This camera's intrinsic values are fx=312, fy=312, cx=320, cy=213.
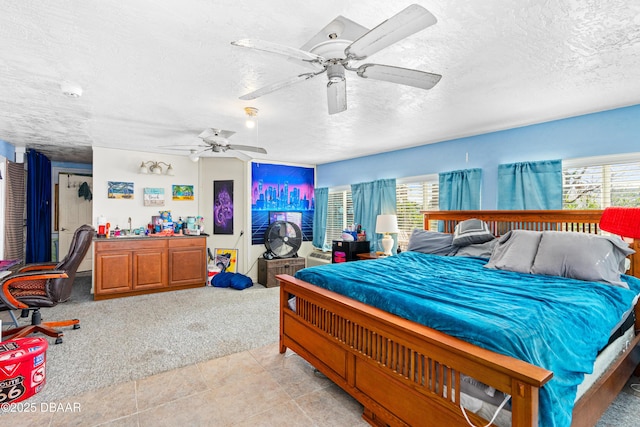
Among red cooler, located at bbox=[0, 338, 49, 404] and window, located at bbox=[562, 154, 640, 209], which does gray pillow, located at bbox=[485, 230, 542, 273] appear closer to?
window, located at bbox=[562, 154, 640, 209]

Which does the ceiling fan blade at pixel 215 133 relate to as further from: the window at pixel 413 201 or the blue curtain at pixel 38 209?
the blue curtain at pixel 38 209

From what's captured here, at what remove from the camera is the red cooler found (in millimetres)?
2037

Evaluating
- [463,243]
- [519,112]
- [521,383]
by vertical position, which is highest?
[519,112]

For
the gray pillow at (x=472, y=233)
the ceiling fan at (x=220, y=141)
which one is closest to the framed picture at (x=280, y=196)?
the ceiling fan at (x=220, y=141)

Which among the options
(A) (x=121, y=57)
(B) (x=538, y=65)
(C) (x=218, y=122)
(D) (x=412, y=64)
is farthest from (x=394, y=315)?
(C) (x=218, y=122)

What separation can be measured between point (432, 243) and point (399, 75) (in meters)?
2.43

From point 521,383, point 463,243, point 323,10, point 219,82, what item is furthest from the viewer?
point 463,243

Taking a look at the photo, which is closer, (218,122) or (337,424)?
(337,424)

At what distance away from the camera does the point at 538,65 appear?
2178mm

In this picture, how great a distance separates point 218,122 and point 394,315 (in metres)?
2.87

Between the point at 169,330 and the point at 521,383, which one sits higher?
the point at 521,383

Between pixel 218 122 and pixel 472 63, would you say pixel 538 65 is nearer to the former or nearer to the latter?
pixel 472 63

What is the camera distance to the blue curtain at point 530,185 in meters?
3.33

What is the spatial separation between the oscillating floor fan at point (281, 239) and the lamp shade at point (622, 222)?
4.12 metres
